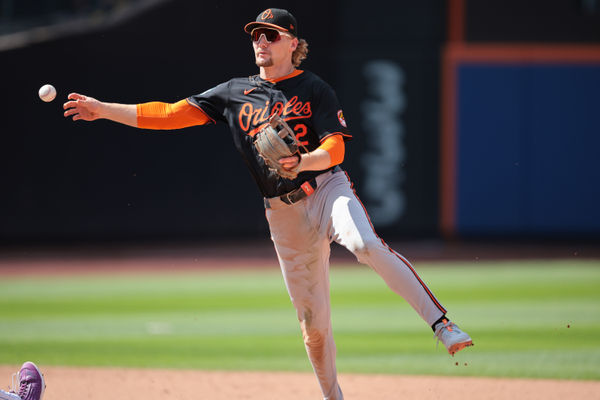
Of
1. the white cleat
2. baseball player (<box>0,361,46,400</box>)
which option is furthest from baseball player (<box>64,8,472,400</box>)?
baseball player (<box>0,361,46,400</box>)

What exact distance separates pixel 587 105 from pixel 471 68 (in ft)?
7.92

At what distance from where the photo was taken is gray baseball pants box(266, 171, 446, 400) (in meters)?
4.23

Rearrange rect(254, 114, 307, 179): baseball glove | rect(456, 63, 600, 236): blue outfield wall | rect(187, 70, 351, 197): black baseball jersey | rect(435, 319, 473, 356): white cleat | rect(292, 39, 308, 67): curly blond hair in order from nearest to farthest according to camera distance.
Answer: rect(435, 319, 473, 356): white cleat, rect(254, 114, 307, 179): baseball glove, rect(187, 70, 351, 197): black baseball jersey, rect(292, 39, 308, 67): curly blond hair, rect(456, 63, 600, 236): blue outfield wall

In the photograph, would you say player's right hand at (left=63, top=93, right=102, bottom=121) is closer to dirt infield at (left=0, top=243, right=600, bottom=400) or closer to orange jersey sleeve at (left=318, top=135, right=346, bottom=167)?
orange jersey sleeve at (left=318, top=135, right=346, bottom=167)

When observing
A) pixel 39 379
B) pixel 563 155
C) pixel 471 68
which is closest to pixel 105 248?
pixel 471 68

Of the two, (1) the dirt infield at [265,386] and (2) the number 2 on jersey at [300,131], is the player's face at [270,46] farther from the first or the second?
(1) the dirt infield at [265,386]

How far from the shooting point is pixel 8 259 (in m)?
14.0

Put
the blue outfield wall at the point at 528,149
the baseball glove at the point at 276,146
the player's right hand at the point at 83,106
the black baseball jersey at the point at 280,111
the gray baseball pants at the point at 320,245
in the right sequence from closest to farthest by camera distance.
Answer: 1. the baseball glove at the point at 276,146
2. the gray baseball pants at the point at 320,245
3. the black baseball jersey at the point at 280,111
4. the player's right hand at the point at 83,106
5. the blue outfield wall at the point at 528,149

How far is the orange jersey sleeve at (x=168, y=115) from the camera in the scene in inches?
187

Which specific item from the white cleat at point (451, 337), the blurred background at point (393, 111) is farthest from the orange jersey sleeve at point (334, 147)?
the blurred background at point (393, 111)

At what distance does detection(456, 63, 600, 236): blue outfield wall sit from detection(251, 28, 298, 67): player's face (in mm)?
→ 12590

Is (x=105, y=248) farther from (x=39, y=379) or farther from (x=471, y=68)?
(x=39, y=379)

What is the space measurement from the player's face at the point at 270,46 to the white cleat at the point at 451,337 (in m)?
1.65

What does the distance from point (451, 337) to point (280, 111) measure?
4.86 feet
